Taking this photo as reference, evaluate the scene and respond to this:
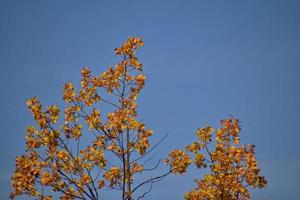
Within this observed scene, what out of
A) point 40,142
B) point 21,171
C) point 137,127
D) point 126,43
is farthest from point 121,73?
point 21,171

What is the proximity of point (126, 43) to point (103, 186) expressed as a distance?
3.91 meters

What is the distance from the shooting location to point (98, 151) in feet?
36.8

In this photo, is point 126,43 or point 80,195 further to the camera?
point 126,43

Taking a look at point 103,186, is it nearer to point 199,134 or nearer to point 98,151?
point 98,151

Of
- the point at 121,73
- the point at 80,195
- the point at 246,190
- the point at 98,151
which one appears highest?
the point at 121,73

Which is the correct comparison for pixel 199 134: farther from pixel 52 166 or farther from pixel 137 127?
pixel 52 166

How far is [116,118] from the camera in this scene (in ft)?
36.8

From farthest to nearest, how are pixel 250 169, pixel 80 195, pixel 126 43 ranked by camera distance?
pixel 250 169
pixel 126 43
pixel 80 195

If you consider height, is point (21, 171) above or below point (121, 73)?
below

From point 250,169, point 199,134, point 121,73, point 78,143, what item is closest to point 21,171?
point 78,143

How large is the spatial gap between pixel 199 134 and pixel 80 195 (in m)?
5.95

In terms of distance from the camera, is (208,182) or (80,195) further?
(208,182)

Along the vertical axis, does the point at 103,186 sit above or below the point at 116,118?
below

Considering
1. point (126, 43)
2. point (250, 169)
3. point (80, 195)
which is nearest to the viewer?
point (80, 195)
